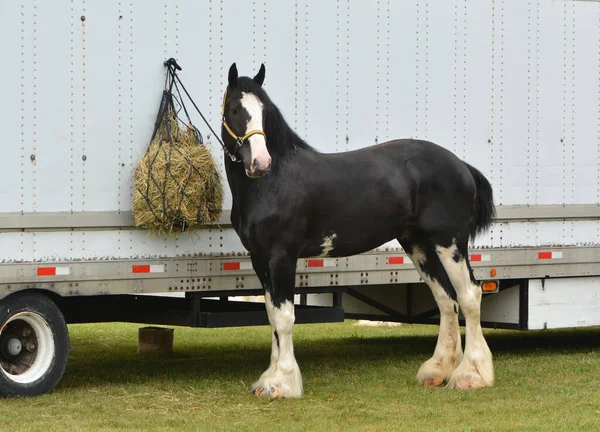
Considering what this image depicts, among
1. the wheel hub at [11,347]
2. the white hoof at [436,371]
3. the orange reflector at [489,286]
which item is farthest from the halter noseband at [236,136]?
the orange reflector at [489,286]

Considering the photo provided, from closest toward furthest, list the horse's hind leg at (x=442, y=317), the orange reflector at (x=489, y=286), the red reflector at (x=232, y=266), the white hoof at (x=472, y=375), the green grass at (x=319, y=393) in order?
the green grass at (x=319, y=393) < the white hoof at (x=472, y=375) < the red reflector at (x=232, y=266) < the horse's hind leg at (x=442, y=317) < the orange reflector at (x=489, y=286)

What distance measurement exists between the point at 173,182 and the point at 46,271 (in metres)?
1.11

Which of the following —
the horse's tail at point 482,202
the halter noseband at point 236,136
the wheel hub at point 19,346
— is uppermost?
the halter noseband at point 236,136

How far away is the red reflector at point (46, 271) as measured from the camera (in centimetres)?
792

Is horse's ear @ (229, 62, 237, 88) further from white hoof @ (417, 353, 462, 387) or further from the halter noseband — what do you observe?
white hoof @ (417, 353, 462, 387)

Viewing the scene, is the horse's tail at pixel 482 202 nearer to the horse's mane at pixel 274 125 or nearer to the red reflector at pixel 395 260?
the red reflector at pixel 395 260

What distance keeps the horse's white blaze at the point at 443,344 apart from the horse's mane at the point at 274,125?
1.55 metres

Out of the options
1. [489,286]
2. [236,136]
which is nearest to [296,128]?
[236,136]

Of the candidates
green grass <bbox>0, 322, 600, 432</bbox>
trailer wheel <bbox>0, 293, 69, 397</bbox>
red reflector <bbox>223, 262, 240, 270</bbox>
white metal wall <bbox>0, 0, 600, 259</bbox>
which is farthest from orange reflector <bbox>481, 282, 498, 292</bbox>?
trailer wheel <bbox>0, 293, 69, 397</bbox>

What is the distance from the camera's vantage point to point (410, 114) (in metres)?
9.54

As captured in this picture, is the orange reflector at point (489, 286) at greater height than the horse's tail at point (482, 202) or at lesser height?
lesser

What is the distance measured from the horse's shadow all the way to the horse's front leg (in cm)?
102

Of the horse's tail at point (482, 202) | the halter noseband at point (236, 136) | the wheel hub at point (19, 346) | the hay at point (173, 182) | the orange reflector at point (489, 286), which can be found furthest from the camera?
the orange reflector at point (489, 286)

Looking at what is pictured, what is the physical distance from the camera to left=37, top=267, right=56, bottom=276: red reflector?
26.0 ft
